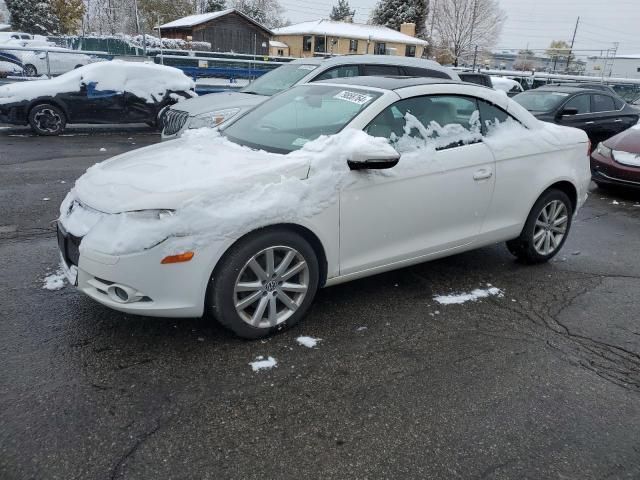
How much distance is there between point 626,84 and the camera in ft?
81.5

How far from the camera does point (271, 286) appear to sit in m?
3.32

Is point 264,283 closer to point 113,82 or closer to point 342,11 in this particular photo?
point 113,82

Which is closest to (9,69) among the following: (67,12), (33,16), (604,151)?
(604,151)

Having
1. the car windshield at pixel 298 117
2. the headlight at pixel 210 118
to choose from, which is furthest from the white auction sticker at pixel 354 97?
the headlight at pixel 210 118

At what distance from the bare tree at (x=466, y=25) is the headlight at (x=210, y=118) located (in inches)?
1857

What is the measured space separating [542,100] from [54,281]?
33.4 ft

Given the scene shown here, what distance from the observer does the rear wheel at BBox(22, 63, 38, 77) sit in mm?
15758

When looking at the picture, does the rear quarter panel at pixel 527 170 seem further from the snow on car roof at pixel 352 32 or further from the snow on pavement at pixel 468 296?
the snow on car roof at pixel 352 32

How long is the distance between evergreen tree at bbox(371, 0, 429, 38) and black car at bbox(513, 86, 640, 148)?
156 feet

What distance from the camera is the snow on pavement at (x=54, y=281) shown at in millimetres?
3965

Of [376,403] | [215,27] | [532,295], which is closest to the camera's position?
[376,403]

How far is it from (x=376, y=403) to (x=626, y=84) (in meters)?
27.3

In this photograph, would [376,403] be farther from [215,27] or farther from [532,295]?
[215,27]

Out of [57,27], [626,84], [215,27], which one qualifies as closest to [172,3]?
[57,27]
